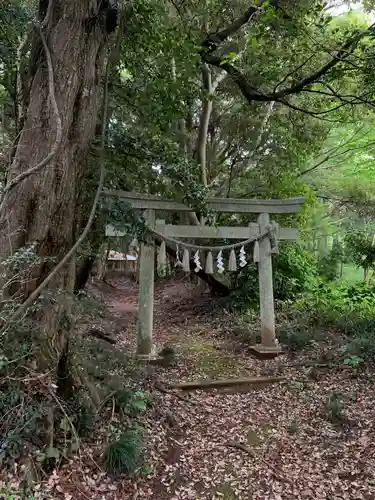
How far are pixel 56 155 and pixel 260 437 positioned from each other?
3.20m

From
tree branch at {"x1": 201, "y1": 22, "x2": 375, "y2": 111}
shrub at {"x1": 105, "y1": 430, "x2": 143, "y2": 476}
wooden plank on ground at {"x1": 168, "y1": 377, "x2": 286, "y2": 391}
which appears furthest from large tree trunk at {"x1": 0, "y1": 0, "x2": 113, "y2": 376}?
wooden plank on ground at {"x1": 168, "y1": 377, "x2": 286, "y2": 391}

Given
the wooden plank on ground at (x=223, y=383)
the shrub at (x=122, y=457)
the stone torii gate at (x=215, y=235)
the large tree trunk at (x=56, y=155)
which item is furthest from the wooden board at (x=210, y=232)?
the shrub at (x=122, y=457)

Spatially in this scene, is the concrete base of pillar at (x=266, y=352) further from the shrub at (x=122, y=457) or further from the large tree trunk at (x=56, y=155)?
the large tree trunk at (x=56, y=155)

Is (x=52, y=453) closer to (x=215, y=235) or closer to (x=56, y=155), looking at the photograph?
(x=56, y=155)

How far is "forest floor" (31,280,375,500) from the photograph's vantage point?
278 centimetres

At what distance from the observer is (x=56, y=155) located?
2.49 m

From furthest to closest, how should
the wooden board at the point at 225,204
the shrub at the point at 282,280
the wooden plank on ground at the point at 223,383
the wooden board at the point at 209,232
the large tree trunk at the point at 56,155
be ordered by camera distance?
1. the shrub at the point at 282,280
2. the wooden board at the point at 209,232
3. the wooden board at the point at 225,204
4. the wooden plank on ground at the point at 223,383
5. the large tree trunk at the point at 56,155

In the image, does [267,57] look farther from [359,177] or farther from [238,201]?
[359,177]

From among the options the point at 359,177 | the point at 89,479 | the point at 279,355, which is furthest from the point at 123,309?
the point at 89,479

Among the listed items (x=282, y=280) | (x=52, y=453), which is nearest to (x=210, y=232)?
(x=282, y=280)

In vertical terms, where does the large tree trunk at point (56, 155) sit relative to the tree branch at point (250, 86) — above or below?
below

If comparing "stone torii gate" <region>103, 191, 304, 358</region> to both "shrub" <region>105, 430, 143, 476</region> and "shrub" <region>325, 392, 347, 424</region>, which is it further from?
"shrub" <region>105, 430, 143, 476</region>

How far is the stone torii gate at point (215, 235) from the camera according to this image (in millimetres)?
5359

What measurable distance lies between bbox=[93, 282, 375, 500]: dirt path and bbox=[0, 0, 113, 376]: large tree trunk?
4.52 ft
